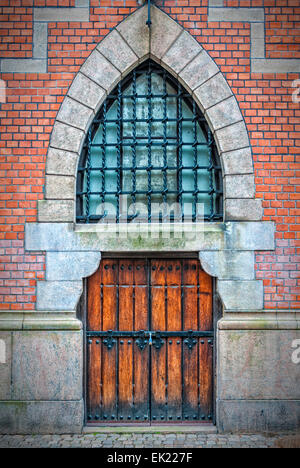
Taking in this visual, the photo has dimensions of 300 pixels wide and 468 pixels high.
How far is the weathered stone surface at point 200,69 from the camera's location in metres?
4.32

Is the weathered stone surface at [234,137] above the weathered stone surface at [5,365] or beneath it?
above

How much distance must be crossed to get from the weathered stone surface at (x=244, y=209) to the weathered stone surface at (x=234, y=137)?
58 centimetres

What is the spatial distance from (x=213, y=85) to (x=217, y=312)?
2519mm

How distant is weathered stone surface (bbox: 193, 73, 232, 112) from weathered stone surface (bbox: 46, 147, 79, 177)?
5.16 ft

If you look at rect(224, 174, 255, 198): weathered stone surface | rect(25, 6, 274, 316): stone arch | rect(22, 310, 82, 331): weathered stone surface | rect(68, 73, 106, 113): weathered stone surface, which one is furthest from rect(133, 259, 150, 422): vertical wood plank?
rect(68, 73, 106, 113): weathered stone surface

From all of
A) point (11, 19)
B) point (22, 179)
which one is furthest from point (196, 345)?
point (11, 19)

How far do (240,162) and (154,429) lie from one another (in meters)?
3.06

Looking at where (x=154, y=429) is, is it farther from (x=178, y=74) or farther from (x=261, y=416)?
(x=178, y=74)

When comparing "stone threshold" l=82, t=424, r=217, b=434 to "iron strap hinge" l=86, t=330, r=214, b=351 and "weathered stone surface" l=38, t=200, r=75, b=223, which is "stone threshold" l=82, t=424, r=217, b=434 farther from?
"weathered stone surface" l=38, t=200, r=75, b=223

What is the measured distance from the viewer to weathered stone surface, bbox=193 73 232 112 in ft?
14.1

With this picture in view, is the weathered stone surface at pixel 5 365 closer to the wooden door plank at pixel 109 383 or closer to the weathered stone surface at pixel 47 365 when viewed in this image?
the weathered stone surface at pixel 47 365

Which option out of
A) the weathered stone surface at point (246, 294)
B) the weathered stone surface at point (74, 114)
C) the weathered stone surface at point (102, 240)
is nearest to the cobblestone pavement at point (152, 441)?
the weathered stone surface at point (246, 294)

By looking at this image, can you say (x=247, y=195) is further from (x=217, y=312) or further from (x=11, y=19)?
(x=11, y=19)

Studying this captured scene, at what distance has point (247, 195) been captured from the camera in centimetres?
429
